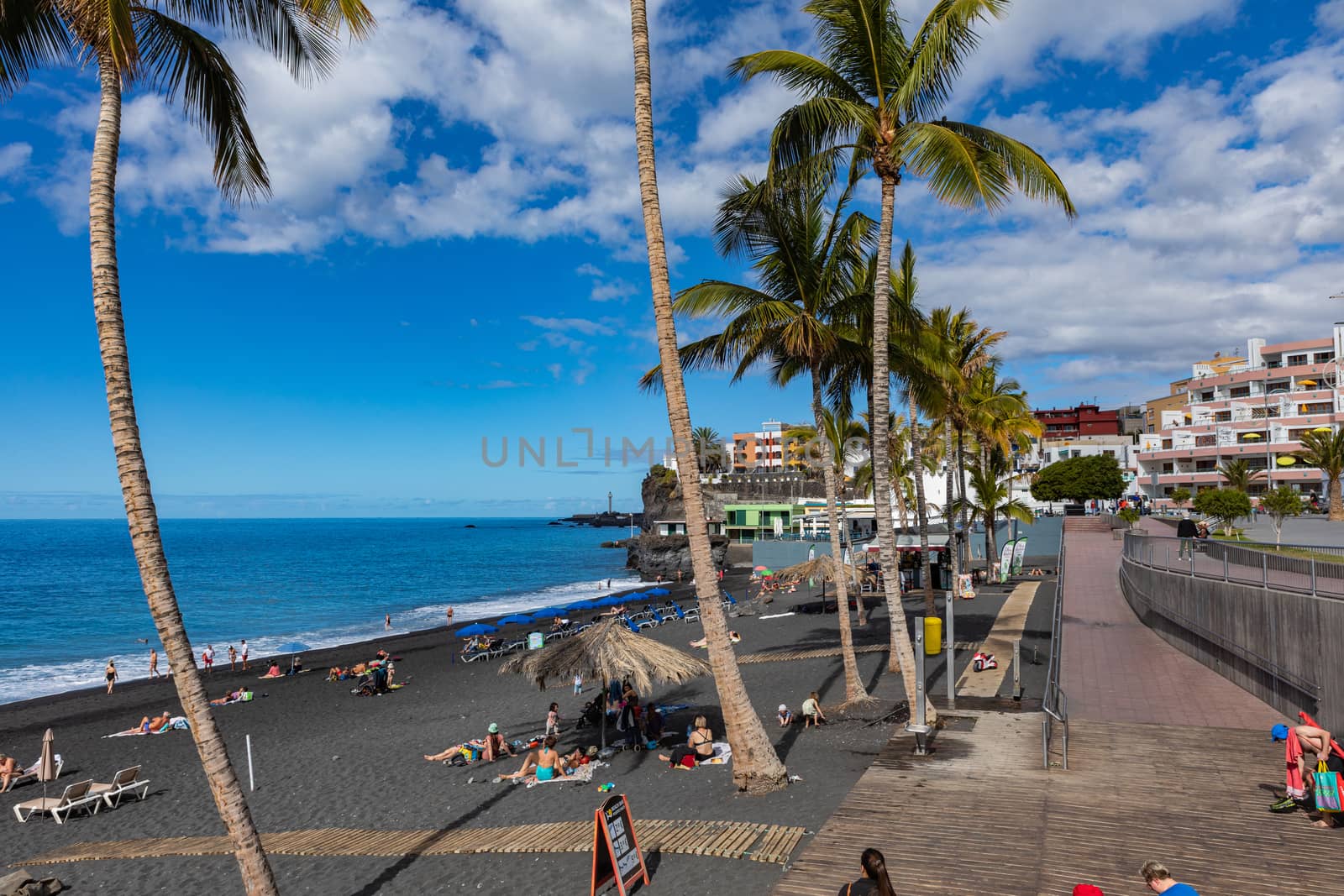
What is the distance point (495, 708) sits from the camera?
21.3 meters

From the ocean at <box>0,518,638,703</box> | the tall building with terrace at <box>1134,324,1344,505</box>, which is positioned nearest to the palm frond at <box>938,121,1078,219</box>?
the ocean at <box>0,518,638,703</box>

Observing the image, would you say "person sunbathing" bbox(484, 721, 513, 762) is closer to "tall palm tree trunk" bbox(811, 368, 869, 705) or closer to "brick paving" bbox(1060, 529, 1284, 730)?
"tall palm tree trunk" bbox(811, 368, 869, 705)

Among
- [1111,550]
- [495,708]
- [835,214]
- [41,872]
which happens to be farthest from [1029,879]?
[1111,550]

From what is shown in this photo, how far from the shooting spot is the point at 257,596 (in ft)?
248

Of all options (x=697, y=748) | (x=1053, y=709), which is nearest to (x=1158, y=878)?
(x=1053, y=709)

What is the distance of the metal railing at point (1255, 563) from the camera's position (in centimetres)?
1140

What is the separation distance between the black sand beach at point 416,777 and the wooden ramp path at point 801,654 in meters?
0.90

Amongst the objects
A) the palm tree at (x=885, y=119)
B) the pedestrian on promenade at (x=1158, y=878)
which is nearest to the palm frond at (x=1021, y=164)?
the palm tree at (x=885, y=119)

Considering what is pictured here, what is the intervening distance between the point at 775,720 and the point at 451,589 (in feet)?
225

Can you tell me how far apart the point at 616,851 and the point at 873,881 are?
10.1ft

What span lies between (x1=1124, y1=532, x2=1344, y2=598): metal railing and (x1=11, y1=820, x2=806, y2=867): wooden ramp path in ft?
29.0

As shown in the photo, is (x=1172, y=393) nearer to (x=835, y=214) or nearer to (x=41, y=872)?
(x=835, y=214)

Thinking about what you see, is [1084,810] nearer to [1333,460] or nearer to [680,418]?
[680,418]

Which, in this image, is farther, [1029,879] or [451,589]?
[451,589]
